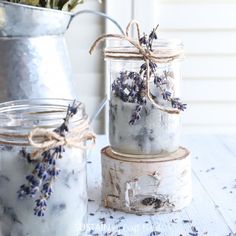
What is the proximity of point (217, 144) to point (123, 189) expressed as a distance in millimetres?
346

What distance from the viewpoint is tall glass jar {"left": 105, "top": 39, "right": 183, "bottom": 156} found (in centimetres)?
69

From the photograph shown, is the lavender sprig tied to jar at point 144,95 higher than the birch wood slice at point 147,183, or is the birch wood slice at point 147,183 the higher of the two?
the lavender sprig tied to jar at point 144,95

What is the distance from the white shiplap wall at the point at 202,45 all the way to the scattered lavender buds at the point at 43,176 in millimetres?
953

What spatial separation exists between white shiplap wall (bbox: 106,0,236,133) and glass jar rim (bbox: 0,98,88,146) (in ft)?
2.88

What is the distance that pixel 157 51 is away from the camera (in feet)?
2.29

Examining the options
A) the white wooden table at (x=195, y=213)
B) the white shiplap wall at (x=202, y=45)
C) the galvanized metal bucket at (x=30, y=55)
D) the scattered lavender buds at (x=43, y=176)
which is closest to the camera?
the scattered lavender buds at (x=43, y=176)

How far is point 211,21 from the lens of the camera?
4.91 ft

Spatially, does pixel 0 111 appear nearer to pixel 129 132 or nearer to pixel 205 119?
pixel 129 132

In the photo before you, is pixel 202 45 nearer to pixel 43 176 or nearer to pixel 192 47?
pixel 192 47

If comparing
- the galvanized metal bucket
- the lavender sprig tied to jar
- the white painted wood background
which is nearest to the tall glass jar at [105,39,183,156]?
the lavender sprig tied to jar

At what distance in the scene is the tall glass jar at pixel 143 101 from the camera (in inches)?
27.1

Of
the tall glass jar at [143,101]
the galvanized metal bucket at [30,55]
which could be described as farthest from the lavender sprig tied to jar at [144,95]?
the galvanized metal bucket at [30,55]

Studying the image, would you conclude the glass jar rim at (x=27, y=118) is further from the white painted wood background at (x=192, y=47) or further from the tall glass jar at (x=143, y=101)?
the white painted wood background at (x=192, y=47)

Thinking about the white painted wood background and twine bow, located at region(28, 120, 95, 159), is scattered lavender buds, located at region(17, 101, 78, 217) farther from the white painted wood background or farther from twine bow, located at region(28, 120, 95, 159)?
the white painted wood background
